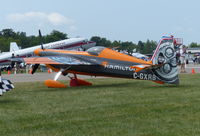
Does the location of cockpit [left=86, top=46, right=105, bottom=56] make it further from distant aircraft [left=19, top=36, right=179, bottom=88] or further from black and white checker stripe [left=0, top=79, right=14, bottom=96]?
black and white checker stripe [left=0, top=79, right=14, bottom=96]

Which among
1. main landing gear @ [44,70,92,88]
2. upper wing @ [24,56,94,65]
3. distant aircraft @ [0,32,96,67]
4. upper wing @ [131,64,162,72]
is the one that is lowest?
main landing gear @ [44,70,92,88]

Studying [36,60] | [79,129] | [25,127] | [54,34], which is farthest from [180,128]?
[54,34]

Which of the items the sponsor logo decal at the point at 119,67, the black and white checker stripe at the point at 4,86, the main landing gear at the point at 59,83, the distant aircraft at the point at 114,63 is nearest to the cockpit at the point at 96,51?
the distant aircraft at the point at 114,63

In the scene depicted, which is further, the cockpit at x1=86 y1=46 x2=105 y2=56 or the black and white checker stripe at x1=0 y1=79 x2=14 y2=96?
the cockpit at x1=86 y1=46 x2=105 y2=56

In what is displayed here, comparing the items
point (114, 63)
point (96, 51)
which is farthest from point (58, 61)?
point (114, 63)

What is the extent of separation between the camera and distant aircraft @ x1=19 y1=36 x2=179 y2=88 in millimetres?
12297

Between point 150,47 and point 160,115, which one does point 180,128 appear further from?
point 150,47

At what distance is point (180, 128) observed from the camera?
559cm

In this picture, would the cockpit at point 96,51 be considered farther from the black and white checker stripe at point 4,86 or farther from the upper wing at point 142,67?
the black and white checker stripe at point 4,86

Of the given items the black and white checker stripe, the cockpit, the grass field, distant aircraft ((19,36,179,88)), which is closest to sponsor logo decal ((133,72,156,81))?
distant aircraft ((19,36,179,88))

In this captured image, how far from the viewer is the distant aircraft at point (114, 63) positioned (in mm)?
12297

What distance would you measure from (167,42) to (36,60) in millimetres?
5469

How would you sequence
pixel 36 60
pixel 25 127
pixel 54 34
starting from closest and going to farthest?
1. pixel 25 127
2. pixel 36 60
3. pixel 54 34

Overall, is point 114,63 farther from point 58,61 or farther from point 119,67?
point 58,61
